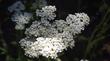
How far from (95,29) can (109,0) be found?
46 cm

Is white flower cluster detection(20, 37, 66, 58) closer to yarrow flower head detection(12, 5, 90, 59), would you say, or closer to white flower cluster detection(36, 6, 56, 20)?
yarrow flower head detection(12, 5, 90, 59)

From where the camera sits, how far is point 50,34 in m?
2.09

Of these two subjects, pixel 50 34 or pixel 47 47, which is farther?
pixel 50 34

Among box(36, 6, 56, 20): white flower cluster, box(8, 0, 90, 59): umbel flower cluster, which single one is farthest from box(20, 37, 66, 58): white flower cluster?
box(36, 6, 56, 20): white flower cluster

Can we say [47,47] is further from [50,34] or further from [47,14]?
[47,14]

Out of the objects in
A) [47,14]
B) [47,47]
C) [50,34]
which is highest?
[47,14]

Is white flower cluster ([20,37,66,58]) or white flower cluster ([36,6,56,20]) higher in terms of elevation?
white flower cluster ([36,6,56,20])

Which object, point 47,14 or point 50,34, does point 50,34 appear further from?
point 47,14

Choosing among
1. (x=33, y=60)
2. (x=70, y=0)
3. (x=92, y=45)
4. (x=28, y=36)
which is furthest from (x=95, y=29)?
(x=28, y=36)

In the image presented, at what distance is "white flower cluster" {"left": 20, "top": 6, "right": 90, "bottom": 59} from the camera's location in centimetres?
199

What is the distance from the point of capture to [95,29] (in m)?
3.33

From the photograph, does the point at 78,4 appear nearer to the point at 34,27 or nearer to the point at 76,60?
the point at 76,60

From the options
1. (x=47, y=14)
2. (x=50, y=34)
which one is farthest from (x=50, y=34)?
(x=47, y=14)

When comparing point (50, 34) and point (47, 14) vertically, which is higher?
point (47, 14)
